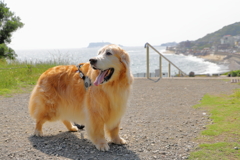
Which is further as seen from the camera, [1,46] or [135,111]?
[1,46]

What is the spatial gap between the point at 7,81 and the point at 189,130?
332 inches

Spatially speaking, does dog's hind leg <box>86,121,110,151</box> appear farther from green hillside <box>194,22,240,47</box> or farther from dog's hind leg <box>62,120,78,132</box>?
green hillside <box>194,22,240,47</box>

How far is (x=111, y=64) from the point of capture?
12.3 ft

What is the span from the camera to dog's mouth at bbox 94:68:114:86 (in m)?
3.76

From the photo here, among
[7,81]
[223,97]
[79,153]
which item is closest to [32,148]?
[79,153]

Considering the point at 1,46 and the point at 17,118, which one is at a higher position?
the point at 1,46

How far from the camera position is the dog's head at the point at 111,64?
12.2 feet

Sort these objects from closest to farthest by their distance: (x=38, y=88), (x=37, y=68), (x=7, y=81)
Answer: (x=38, y=88)
(x=7, y=81)
(x=37, y=68)

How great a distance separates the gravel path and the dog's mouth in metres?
1.10

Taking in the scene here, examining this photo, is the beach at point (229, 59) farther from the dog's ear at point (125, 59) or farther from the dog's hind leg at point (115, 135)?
the dog's ear at point (125, 59)

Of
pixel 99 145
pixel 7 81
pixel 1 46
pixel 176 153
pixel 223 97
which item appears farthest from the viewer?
pixel 1 46

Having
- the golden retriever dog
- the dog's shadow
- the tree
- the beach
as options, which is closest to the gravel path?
the dog's shadow

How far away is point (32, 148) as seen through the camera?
13.2ft

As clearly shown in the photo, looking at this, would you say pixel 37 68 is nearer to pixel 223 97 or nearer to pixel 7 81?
pixel 7 81
